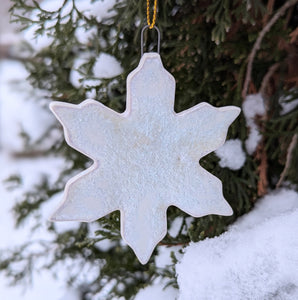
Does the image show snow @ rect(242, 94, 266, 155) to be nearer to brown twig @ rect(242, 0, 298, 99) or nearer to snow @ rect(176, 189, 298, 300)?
brown twig @ rect(242, 0, 298, 99)

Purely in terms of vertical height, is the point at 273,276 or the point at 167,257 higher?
the point at 273,276

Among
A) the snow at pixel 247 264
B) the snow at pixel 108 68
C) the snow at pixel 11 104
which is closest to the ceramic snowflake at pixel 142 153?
the snow at pixel 247 264

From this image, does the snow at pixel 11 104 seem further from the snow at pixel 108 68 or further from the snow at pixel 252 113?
the snow at pixel 252 113

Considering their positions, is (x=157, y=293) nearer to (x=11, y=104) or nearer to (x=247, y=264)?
(x=247, y=264)

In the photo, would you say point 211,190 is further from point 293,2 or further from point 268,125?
point 293,2

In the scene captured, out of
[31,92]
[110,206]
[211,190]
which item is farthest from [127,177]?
[31,92]

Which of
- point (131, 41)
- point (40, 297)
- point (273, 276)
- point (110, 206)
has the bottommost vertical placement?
point (40, 297)

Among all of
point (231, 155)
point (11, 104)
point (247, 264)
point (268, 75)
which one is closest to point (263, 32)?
point (268, 75)
